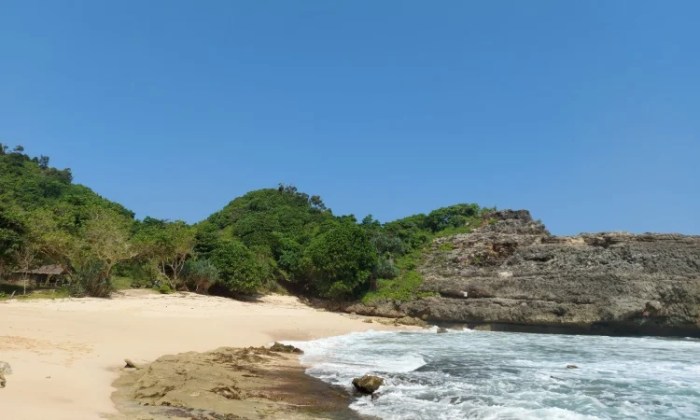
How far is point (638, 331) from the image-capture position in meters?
31.8

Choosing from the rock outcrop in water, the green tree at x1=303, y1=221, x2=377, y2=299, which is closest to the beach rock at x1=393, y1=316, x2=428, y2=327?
the rock outcrop in water

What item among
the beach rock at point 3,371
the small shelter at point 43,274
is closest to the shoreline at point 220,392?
the beach rock at point 3,371

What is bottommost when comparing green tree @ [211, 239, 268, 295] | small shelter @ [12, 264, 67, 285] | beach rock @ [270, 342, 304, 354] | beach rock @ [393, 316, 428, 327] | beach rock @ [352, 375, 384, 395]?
beach rock @ [270, 342, 304, 354]

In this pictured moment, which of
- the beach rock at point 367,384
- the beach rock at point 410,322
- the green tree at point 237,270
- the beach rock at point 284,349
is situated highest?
Result: the green tree at point 237,270

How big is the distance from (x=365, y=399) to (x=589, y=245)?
33028 millimetres

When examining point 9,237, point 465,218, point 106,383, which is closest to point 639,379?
point 106,383

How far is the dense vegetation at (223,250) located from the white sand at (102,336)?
10.7 feet

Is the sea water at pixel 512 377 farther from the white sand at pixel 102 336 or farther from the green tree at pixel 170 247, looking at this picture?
the green tree at pixel 170 247

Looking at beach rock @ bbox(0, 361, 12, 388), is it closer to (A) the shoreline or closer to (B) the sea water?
(A) the shoreline

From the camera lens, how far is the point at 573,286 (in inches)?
1315

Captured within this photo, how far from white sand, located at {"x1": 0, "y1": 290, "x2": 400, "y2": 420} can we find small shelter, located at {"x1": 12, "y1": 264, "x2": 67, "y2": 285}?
789 centimetres

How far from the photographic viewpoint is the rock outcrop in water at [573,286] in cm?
3102

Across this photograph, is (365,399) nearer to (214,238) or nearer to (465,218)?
(214,238)

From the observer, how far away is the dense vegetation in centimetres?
2836
